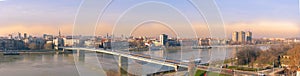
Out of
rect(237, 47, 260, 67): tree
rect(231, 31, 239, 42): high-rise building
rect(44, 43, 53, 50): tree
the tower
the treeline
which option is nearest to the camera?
the treeline

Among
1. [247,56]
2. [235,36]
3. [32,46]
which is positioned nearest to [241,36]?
[235,36]

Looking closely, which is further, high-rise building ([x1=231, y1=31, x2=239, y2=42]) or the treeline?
high-rise building ([x1=231, y1=31, x2=239, y2=42])

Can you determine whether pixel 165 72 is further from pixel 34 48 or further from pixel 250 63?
pixel 34 48

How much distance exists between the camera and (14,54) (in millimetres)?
9344

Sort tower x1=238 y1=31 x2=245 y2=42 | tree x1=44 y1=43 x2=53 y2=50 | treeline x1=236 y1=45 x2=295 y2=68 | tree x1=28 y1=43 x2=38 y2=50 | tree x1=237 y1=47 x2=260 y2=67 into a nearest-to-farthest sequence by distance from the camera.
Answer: treeline x1=236 y1=45 x2=295 y2=68 < tree x1=237 y1=47 x2=260 y2=67 < tower x1=238 y1=31 x2=245 y2=42 < tree x1=44 y1=43 x2=53 y2=50 < tree x1=28 y1=43 x2=38 y2=50

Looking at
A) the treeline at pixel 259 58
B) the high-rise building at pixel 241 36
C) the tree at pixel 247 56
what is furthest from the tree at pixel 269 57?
the high-rise building at pixel 241 36

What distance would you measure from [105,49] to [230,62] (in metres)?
2.58

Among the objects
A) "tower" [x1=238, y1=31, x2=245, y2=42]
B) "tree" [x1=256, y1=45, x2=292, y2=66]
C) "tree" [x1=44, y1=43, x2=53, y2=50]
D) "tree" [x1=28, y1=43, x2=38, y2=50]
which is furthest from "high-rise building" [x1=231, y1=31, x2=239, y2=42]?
"tree" [x1=28, y1=43, x2=38, y2=50]

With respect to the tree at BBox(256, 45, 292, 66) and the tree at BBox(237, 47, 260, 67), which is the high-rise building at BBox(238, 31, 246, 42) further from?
the tree at BBox(256, 45, 292, 66)

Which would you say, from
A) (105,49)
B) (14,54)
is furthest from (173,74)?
(14,54)

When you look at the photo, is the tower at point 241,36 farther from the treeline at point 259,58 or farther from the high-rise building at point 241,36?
the treeline at point 259,58

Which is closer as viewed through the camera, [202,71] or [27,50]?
[202,71]

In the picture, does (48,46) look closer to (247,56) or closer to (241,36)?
(241,36)

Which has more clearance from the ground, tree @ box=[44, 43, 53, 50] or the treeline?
tree @ box=[44, 43, 53, 50]
